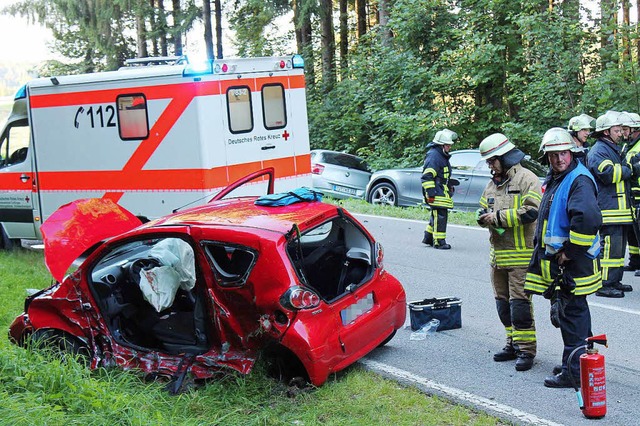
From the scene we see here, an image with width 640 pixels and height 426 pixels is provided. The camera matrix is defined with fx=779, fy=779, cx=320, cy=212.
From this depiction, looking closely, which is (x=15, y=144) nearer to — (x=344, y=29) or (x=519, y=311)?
(x=519, y=311)

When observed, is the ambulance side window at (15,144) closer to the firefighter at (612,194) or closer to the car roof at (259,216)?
the car roof at (259,216)

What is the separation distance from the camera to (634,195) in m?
8.86

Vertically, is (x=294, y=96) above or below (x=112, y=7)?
below

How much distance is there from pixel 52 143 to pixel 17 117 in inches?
36.0

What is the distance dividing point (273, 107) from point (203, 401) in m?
6.22

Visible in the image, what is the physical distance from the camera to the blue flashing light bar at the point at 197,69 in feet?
A: 32.1

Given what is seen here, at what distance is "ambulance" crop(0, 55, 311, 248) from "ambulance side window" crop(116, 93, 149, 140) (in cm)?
1

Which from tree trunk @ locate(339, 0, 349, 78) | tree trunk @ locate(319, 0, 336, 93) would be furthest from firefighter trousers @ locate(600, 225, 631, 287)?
tree trunk @ locate(339, 0, 349, 78)

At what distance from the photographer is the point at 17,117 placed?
467 inches

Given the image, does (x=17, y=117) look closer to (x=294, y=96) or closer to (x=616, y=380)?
(x=294, y=96)

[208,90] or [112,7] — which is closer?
[208,90]

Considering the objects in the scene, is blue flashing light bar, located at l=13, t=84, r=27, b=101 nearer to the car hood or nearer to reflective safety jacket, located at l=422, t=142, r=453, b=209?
the car hood

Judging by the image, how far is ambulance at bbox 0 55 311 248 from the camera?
9961mm

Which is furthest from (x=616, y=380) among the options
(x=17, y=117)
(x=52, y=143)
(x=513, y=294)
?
(x=17, y=117)
